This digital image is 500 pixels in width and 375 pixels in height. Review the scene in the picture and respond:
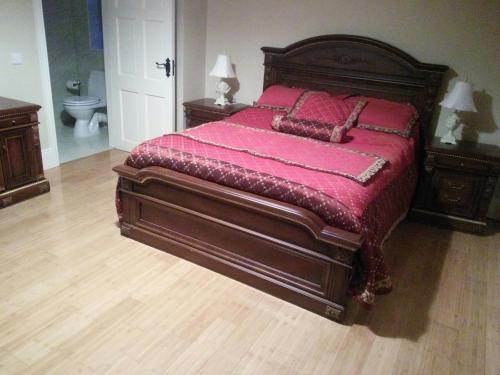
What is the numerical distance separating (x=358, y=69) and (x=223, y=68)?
126 centimetres

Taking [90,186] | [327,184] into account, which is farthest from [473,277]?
[90,186]

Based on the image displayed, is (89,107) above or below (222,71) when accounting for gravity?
below

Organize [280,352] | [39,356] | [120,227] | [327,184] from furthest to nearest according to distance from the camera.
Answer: [120,227], [327,184], [280,352], [39,356]

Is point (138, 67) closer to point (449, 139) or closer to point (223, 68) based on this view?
point (223, 68)

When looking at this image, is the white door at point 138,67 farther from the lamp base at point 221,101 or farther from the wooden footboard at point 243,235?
the wooden footboard at point 243,235

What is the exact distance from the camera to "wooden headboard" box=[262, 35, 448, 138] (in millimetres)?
3203

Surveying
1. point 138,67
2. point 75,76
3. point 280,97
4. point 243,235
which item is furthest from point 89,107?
point 243,235

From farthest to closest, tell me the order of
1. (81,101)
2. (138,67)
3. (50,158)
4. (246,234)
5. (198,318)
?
(81,101), (138,67), (50,158), (246,234), (198,318)

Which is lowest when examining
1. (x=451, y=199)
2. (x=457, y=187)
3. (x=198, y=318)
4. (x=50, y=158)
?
(x=198, y=318)

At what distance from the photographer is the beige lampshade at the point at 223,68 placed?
379 cm

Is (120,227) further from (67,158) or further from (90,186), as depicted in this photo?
(67,158)

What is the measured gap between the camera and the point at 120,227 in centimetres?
274

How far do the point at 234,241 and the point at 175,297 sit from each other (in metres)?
0.44

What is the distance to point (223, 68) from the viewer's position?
12.4 feet
